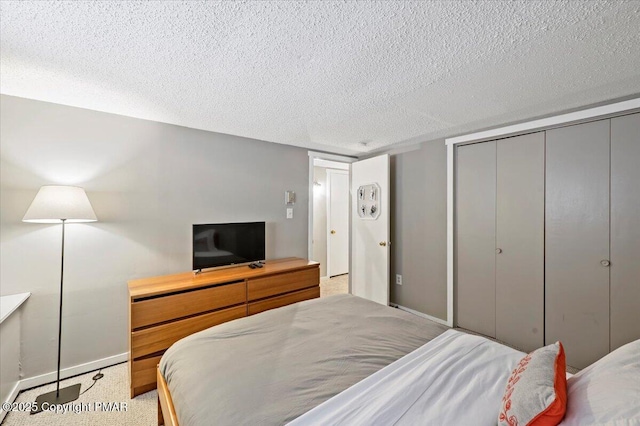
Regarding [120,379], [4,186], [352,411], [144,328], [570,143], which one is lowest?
[120,379]

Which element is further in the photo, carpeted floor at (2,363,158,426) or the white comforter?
carpeted floor at (2,363,158,426)

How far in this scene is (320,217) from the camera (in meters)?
5.34

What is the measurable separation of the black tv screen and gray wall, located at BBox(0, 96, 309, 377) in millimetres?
229

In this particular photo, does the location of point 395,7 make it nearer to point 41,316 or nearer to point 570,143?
point 570,143

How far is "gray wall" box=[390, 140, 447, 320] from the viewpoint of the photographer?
3.21m

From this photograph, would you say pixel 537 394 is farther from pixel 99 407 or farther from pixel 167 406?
pixel 99 407

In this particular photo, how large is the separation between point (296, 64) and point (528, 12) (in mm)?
1141

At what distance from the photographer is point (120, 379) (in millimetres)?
2207

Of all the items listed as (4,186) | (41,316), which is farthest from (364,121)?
(41,316)

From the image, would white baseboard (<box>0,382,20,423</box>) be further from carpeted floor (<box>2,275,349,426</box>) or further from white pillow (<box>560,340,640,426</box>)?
white pillow (<box>560,340,640,426</box>)

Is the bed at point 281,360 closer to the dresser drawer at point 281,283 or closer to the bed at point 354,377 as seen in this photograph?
the bed at point 354,377

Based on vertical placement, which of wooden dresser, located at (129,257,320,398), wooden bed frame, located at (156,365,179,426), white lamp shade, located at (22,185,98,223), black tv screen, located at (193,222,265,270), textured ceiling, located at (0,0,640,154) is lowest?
wooden bed frame, located at (156,365,179,426)

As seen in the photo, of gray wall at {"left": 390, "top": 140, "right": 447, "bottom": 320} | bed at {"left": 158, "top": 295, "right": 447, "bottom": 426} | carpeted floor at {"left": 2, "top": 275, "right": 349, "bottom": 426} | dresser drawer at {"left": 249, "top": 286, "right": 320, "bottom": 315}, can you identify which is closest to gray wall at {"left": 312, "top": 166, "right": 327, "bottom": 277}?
gray wall at {"left": 390, "top": 140, "right": 447, "bottom": 320}

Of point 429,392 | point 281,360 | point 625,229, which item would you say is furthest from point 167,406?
point 625,229
